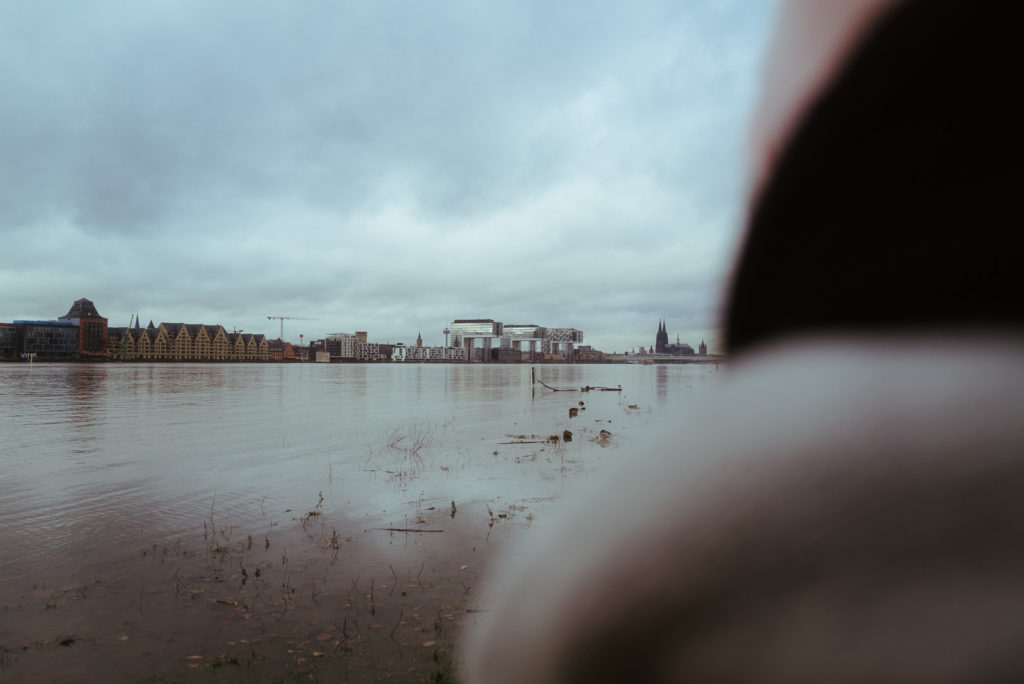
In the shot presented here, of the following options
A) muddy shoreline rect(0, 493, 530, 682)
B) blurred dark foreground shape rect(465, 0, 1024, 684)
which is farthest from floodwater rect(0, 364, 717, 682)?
blurred dark foreground shape rect(465, 0, 1024, 684)

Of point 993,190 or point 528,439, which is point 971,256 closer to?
point 993,190

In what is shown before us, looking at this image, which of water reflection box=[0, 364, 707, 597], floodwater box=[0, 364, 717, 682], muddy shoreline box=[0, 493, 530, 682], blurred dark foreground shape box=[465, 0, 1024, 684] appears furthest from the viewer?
water reflection box=[0, 364, 707, 597]

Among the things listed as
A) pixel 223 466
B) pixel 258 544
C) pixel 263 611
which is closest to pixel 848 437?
pixel 263 611

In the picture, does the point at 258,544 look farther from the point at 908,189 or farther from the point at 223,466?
the point at 908,189

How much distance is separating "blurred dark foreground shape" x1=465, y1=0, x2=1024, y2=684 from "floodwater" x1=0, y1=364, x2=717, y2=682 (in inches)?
5.0

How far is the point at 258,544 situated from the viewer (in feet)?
28.0

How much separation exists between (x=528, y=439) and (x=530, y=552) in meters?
19.6

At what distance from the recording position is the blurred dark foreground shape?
20.7 inches

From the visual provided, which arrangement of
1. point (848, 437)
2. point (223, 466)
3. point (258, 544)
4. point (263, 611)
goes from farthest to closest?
point (223, 466) < point (258, 544) < point (263, 611) < point (848, 437)

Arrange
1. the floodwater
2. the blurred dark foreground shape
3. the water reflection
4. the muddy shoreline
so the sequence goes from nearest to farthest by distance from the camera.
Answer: the blurred dark foreground shape
the muddy shoreline
the floodwater
the water reflection

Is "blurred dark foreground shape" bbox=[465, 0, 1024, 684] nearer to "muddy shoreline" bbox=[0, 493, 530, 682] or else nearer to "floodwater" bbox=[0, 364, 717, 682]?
"floodwater" bbox=[0, 364, 717, 682]

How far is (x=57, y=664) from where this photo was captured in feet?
17.4

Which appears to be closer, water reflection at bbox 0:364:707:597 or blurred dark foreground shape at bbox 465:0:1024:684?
blurred dark foreground shape at bbox 465:0:1024:684

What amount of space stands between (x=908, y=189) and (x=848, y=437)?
1.06ft
